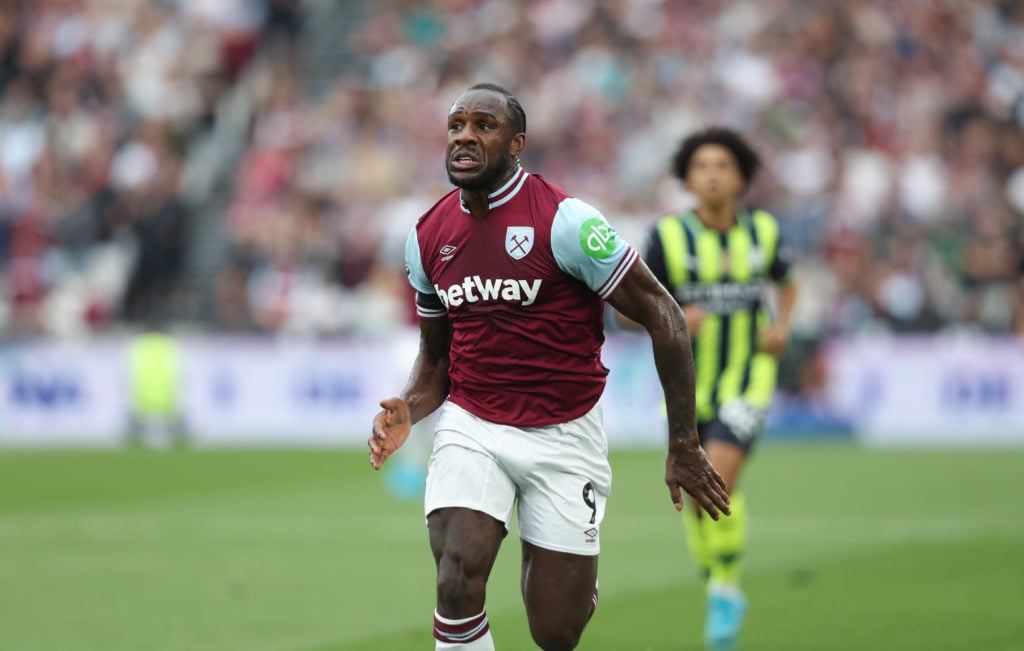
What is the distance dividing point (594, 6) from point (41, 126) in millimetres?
9339

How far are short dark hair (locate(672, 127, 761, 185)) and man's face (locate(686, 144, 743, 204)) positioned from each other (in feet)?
0.13

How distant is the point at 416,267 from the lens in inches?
265

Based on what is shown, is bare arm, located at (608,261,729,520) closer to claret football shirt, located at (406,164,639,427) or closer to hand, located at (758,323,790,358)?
claret football shirt, located at (406,164,639,427)

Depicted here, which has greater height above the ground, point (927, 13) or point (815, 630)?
point (927, 13)

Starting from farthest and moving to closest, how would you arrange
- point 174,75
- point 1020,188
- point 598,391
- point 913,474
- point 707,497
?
point 174,75 < point 1020,188 < point 913,474 < point 598,391 < point 707,497

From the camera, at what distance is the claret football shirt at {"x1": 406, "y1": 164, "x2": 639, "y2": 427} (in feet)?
20.6

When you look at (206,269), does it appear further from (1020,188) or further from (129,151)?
(1020,188)

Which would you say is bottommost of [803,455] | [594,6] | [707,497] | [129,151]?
[803,455]

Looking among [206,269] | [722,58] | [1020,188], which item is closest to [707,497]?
[1020,188]

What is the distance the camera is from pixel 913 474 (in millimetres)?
17625

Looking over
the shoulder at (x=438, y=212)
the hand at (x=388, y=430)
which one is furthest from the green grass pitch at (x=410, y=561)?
the shoulder at (x=438, y=212)

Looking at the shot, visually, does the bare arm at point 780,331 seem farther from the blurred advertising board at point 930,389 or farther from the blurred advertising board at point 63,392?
the blurred advertising board at point 63,392

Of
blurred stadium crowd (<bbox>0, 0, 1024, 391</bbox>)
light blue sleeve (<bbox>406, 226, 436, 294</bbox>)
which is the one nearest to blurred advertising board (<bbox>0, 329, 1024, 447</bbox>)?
blurred stadium crowd (<bbox>0, 0, 1024, 391</bbox>)

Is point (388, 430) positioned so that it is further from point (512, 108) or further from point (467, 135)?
point (512, 108)
